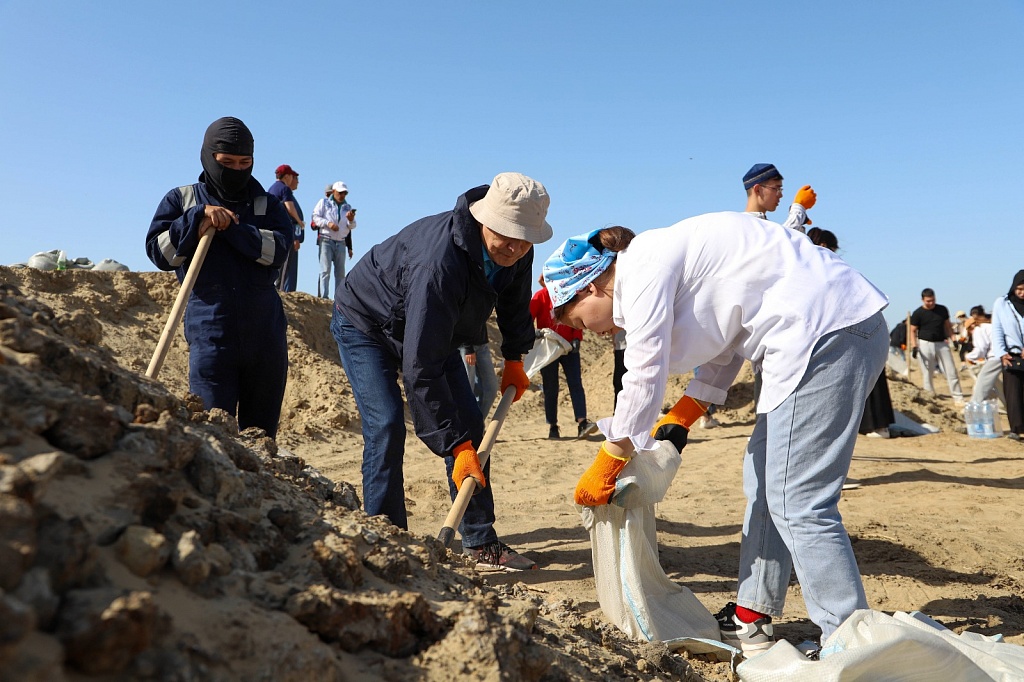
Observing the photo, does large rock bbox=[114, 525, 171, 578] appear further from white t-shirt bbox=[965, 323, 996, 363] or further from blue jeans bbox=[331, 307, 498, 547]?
white t-shirt bbox=[965, 323, 996, 363]

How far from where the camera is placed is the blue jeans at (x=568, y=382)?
8969 mm

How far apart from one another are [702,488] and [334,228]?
6.61m

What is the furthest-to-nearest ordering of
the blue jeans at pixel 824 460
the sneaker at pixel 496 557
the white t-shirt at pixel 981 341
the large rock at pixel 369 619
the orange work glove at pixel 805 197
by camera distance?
the white t-shirt at pixel 981 341 → the orange work glove at pixel 805 197 → the sneaker at pixel 496 557 → the blue jeans at pixel 824 460 → the large rock at pixel 369 619

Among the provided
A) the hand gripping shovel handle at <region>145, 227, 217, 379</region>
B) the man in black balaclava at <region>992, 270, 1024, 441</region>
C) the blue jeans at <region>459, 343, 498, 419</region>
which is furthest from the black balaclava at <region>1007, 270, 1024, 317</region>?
the hand gripping shovel handle at <region>145, 227, 217, 379</region>

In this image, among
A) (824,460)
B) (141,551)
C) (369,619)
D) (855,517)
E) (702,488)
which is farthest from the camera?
(702,488)

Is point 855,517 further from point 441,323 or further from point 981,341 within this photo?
point 981,341

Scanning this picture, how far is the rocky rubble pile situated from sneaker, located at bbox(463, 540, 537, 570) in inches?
64.3

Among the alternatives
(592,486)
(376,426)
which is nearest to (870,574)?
(592,486)

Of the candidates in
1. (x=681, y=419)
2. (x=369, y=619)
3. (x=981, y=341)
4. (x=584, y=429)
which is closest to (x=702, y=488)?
(x=584, y=429)

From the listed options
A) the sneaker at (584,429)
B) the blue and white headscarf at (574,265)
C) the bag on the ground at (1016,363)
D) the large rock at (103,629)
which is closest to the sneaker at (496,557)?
the blue and white headscarf at (574,265)

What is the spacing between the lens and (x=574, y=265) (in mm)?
2791

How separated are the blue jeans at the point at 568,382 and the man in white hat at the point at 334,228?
143 inches

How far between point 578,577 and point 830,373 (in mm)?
2033

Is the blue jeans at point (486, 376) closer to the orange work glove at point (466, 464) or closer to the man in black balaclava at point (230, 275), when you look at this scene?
the man in black balaclava at point (230, 275)
